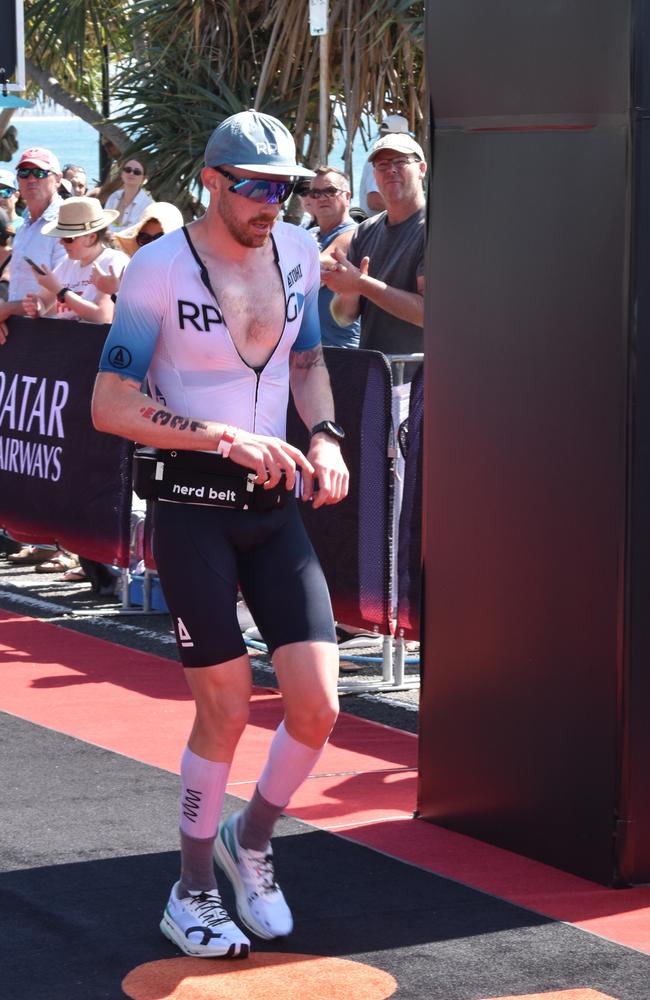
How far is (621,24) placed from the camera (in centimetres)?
444

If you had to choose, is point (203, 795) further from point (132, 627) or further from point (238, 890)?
point (132, 627)

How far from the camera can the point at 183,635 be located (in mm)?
4129

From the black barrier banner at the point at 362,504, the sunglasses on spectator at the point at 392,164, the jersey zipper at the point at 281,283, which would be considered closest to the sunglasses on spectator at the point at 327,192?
the sunglasses on spectator at the point at 392,164

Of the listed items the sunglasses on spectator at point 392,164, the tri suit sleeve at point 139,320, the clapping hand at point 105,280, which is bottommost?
the tri suit sleeve at point 139,320

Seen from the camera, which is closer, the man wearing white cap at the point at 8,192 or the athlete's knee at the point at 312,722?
the athlete's knee at the point at 312,722

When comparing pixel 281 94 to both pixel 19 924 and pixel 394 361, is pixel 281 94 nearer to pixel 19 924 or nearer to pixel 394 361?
pixel 394 361

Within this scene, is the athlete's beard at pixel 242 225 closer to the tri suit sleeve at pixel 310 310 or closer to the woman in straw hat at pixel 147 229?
the tri suit sleeve at pixel 310 310

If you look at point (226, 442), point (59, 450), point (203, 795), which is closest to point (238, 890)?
point (203, 795)

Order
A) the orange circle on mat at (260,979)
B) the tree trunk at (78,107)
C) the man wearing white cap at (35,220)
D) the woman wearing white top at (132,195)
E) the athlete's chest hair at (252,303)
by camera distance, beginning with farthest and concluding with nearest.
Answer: the tree trunk at (78,107) < the woman wearing white top at (132,195) < the man wearing white cap at (35,220) < the athlete's chest hair at (252,303) < the orange circle on mat at (260,979)

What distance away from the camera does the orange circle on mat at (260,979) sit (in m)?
3.89

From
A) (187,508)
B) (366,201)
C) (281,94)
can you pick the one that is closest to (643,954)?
(187,508)

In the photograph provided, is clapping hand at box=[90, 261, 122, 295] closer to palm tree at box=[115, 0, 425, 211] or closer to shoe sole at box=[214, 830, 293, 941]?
shoe sole at box=[214, 830, 293, 941]

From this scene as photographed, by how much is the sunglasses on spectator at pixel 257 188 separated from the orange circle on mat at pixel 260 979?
6.29ft

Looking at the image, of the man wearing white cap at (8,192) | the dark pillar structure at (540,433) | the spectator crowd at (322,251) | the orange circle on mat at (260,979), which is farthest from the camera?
the man wearing white cap at (8,192)
